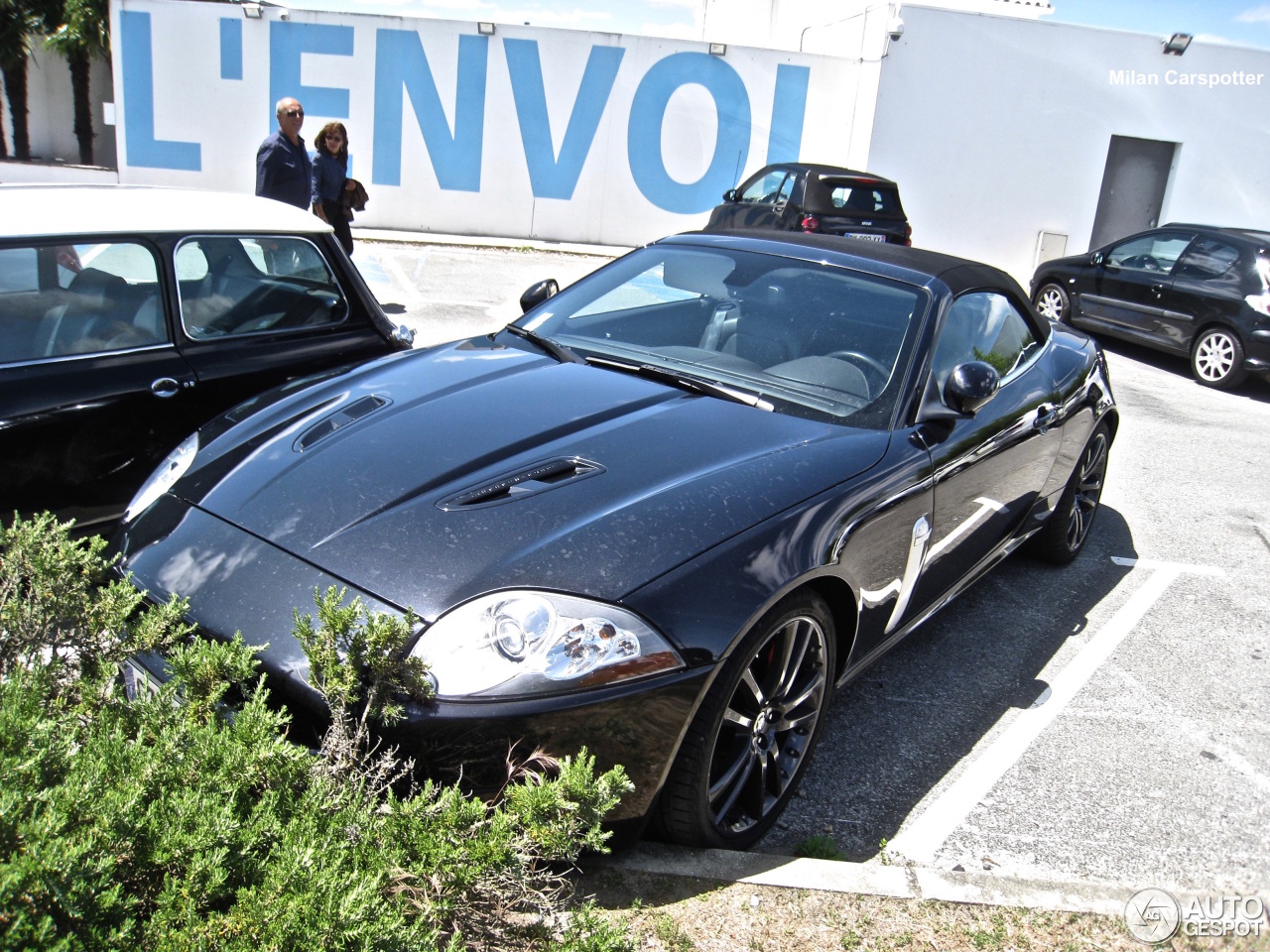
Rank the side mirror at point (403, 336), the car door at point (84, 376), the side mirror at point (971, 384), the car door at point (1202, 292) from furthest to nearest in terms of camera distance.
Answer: the car door at point (1202, 292) → the side mirror at point (403, 336) → the side mirror at point (971, 384) → the car door at point (84, 376)

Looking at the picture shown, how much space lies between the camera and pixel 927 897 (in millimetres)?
2637

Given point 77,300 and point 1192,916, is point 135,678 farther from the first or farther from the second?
point 1192,916

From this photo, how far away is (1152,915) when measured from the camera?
2.68m

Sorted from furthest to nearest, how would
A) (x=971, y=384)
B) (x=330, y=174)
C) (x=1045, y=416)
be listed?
(x=330, y=174) < (x=1045, y=416) < (x=971, y=384)

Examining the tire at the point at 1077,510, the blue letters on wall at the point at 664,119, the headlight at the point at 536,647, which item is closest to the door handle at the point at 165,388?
the headlight at the point at 536,647

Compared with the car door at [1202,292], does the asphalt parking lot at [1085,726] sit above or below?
below

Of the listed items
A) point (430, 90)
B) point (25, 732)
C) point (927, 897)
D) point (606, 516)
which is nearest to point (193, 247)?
Result: point (606, 516)

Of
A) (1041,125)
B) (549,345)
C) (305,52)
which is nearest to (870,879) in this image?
(549,345)

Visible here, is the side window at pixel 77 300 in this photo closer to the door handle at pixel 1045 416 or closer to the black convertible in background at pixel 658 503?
the black convertible in background at pixel 658 503

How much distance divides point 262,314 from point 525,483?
6.64ft

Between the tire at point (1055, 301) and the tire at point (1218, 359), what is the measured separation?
1.80 metres

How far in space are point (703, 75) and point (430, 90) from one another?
453cm

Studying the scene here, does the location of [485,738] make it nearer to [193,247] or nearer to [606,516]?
[606,516]

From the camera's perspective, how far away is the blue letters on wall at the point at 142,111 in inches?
676
